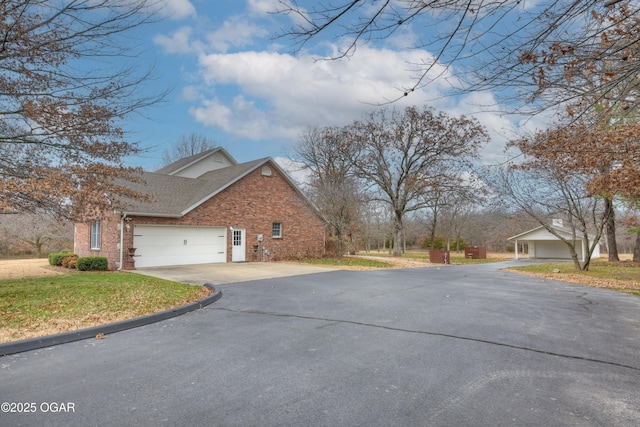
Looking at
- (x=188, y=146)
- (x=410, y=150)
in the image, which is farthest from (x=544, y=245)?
(x=188, y=146)

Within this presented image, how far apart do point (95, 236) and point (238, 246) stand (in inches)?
271

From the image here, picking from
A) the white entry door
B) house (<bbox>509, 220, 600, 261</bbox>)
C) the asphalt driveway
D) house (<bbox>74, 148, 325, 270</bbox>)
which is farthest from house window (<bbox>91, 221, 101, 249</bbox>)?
house (<bbox>509, 220, 600, 261</bbox>)

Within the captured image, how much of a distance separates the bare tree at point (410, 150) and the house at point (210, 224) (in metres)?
8.84

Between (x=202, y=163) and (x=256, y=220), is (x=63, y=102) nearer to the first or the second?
(x=256, y=220)

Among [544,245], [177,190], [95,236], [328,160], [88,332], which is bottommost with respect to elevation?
[544,245]

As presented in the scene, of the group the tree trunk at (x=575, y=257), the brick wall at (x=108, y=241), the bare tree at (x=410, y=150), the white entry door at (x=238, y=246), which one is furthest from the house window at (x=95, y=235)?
the tree trunk at (x=575, y=257)

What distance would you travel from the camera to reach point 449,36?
3.65m

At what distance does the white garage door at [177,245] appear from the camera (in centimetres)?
1584

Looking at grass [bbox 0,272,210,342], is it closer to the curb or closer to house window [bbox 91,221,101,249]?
the curb

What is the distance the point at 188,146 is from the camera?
127 feet

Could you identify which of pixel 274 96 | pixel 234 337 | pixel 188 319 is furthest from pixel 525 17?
pixel 274 96

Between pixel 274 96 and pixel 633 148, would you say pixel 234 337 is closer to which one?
pixel 274 96

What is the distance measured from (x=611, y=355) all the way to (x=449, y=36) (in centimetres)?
418

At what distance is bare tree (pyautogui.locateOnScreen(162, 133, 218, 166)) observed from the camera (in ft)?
126
